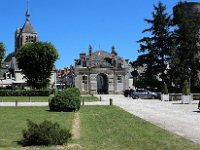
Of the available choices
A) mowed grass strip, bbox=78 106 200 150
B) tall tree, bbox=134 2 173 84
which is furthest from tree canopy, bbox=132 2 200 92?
mowed grass strip, bbox=78 106 200 150

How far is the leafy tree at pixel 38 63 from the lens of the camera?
228 ft

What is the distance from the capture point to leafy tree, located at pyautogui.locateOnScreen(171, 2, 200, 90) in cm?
6034

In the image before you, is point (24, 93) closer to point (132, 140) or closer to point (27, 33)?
point (132, 140)

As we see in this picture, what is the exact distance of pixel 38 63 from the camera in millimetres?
69875

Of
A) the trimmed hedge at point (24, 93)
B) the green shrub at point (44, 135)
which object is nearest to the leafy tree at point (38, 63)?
the trimmed hedge at point (24, 93)

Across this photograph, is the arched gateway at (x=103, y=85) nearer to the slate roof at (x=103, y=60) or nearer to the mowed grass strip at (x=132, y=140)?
the slate roof at (x=103, y=60)

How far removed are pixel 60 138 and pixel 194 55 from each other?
169 ft

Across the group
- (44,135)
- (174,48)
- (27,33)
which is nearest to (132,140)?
(44,135)

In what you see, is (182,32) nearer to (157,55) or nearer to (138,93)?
(157,55)

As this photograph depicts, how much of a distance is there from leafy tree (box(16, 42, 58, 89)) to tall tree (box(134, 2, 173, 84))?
609 inches

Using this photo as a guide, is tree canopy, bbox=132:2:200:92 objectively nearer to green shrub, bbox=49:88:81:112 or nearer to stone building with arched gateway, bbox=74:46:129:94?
stone building with arched gateway, bbox=74:46:129:94

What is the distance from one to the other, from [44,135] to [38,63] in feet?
193

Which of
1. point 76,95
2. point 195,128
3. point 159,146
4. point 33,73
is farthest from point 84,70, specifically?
point 159,146

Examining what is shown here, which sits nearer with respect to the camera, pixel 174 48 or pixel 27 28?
pixel 174 48
